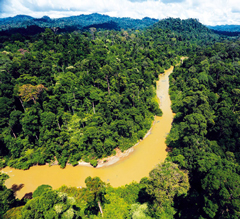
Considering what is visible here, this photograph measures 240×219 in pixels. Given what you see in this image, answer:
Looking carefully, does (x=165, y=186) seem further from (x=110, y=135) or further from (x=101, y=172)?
(x=110, y=135)

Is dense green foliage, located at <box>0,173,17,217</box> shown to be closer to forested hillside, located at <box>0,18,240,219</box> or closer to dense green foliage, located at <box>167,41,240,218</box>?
forested hillside, located at <box>0,18,240,219</box>

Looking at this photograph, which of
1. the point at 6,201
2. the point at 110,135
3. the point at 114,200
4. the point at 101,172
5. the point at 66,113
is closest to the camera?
the point at 6,201

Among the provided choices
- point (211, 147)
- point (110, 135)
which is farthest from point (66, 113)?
point (211, 147)

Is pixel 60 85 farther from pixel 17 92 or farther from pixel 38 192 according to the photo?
pixel 38 192

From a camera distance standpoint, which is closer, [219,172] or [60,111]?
[219,172]

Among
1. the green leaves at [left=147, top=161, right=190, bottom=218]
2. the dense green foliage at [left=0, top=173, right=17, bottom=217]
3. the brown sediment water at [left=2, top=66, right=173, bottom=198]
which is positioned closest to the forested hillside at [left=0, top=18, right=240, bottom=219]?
the dense green foliage at [left=0, top=173, right=17, bottom=217]

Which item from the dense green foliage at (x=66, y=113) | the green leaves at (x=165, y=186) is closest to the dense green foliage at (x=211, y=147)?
the green leaves at (x=165, y=186)

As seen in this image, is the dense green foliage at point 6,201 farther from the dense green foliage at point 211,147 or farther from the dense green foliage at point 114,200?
the dense green foliage at point 211,147

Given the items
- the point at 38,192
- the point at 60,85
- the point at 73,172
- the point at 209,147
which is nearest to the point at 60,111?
the point at 60,85

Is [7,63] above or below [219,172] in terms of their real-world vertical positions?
above
